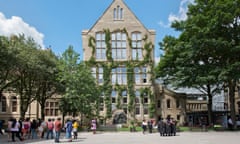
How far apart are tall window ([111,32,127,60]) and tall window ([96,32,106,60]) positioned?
5.26 feet

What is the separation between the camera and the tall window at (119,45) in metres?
51.6

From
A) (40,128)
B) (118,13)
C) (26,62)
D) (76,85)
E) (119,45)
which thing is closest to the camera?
(40,128)

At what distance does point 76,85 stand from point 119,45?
15.6 m

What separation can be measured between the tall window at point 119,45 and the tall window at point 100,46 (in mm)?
1603

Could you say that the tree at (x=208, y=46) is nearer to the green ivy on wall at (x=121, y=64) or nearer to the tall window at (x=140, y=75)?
the green ivy on wall at (x=121, y=64)

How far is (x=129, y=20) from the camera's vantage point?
52219 millimetres

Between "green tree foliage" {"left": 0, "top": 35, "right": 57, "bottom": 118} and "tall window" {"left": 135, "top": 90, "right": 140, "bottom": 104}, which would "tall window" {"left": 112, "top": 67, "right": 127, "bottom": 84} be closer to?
"tall window" {"left": 135, "top": 90, "right": 140, "bottom": 104}

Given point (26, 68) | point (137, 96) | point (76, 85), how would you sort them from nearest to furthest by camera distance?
point (26, 68) → point (76, 85) → point (137, 96)

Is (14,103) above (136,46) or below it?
below

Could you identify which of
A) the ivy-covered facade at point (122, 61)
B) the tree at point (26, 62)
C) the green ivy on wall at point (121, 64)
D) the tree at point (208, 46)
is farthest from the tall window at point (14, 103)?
the tree at point (208, 46)

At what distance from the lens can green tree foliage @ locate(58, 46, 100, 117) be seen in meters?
38.4

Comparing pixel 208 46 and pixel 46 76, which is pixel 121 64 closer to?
pixel 46 76

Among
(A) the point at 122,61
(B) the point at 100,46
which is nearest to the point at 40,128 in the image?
(A) the point at 122,61

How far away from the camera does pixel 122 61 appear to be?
167 feet
